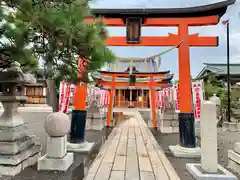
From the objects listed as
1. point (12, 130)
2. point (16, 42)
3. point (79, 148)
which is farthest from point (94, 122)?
point (16, 42)

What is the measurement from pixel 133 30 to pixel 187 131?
10.3 feet

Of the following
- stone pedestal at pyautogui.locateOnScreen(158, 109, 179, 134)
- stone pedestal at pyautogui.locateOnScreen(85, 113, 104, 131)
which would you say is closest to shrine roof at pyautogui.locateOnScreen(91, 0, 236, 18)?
stone pedestal at pyautogui.locateOnScreen(158, 109, 179, 134)

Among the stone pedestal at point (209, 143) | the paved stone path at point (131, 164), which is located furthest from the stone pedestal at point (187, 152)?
the stone pedestal at point (209, 143)

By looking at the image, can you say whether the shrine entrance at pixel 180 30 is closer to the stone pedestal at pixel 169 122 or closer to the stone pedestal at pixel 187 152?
the stone pedestal at pixel 187 152

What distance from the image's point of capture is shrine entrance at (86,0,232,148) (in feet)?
18.4

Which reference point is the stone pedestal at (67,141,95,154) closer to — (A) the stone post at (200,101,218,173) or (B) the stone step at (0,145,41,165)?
(B) the stone step at (0,145,41,165)

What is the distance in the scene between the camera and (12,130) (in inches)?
151

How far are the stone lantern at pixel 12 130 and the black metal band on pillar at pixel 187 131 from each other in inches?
149

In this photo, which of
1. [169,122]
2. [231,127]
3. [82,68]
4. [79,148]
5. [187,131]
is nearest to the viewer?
[82,68]

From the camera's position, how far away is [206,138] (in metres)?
3.70

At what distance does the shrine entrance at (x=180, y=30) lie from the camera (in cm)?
562

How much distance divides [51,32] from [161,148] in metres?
5.13

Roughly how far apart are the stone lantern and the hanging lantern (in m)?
2.95

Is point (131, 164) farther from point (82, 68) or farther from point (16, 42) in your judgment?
point (16, 42)
